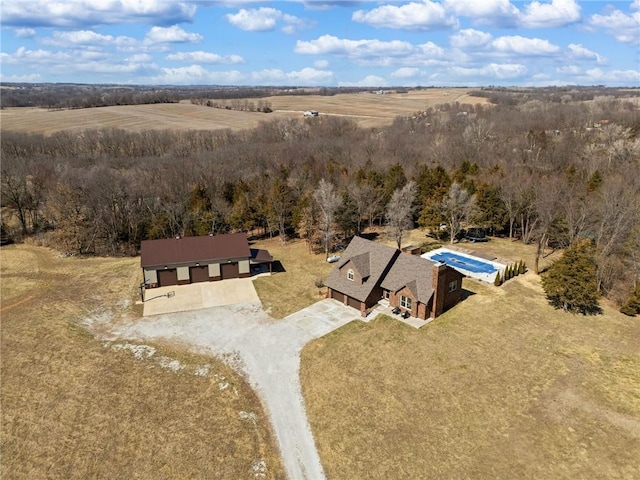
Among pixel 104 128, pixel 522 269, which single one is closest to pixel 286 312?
pixel 522 269

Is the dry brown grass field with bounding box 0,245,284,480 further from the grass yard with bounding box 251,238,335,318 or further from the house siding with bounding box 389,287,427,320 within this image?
the house siding with bounding box 389,287,427,320

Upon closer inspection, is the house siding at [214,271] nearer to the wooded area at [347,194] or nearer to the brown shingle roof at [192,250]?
the brown shingle roof at [192,250]

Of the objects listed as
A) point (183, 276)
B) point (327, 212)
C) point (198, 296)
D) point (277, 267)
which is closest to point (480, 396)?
point (198, 296)

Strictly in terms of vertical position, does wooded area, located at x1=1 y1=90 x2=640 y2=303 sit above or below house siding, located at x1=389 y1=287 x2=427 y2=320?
above

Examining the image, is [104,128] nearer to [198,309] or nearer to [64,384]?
[198,309]

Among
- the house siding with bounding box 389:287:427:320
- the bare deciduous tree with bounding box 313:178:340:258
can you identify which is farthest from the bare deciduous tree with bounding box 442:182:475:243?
the house siding with bounding box 389:287:427:320

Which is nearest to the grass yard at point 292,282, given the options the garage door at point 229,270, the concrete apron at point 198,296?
the concrete apron at point 198,296

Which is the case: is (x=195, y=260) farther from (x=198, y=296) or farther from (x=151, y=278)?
(x=151, y=278)
